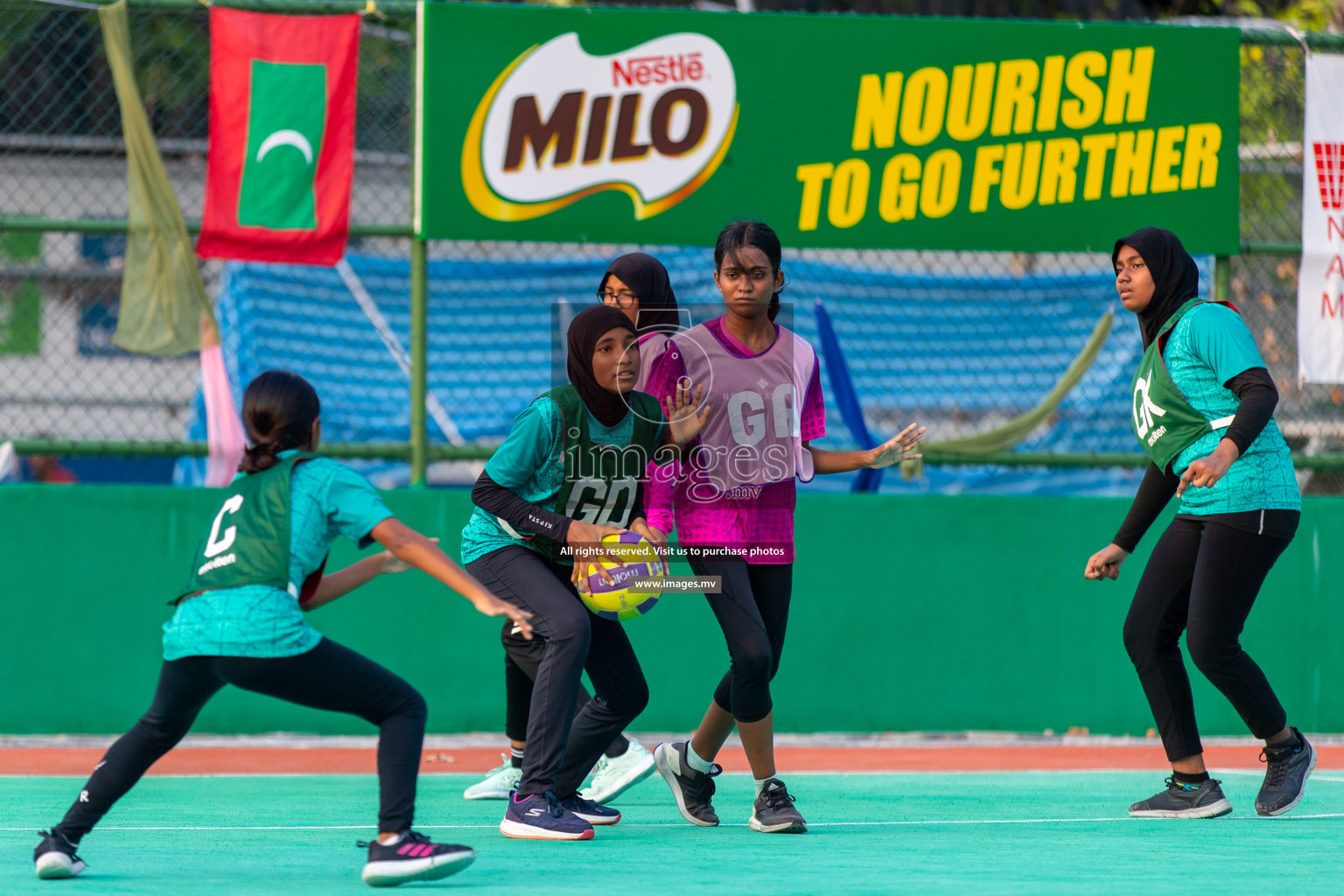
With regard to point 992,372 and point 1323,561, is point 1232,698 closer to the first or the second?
point 1323,561

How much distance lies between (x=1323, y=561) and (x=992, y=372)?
93.4 inches

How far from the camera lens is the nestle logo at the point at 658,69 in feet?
28.9

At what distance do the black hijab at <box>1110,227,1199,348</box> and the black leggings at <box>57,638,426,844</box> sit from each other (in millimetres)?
3345

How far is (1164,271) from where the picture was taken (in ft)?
20.4

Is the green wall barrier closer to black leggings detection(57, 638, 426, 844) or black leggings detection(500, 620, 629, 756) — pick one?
black leggings detection(500, 620, 629, 756)

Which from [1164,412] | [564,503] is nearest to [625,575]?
[564,503]

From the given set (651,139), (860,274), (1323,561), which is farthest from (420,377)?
(1323,561)

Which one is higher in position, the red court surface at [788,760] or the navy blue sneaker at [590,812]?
the navy blue sneaker at [590,812]

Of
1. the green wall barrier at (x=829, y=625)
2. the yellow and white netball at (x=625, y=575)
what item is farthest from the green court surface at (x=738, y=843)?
the green wall barrier at (x=829, y=625)

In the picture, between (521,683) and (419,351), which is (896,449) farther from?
(419,351)

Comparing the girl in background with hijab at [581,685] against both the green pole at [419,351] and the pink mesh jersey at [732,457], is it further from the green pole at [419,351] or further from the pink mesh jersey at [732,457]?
the green pole at [419,351]

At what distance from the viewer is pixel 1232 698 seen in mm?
6195

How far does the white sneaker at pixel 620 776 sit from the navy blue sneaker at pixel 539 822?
0.78m

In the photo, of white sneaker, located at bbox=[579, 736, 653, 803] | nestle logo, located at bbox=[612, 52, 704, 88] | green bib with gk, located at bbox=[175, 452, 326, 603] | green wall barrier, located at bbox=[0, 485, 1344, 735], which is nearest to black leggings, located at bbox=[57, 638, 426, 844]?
green bib with gk, located at bbox=[175, 452, 326, 603]
